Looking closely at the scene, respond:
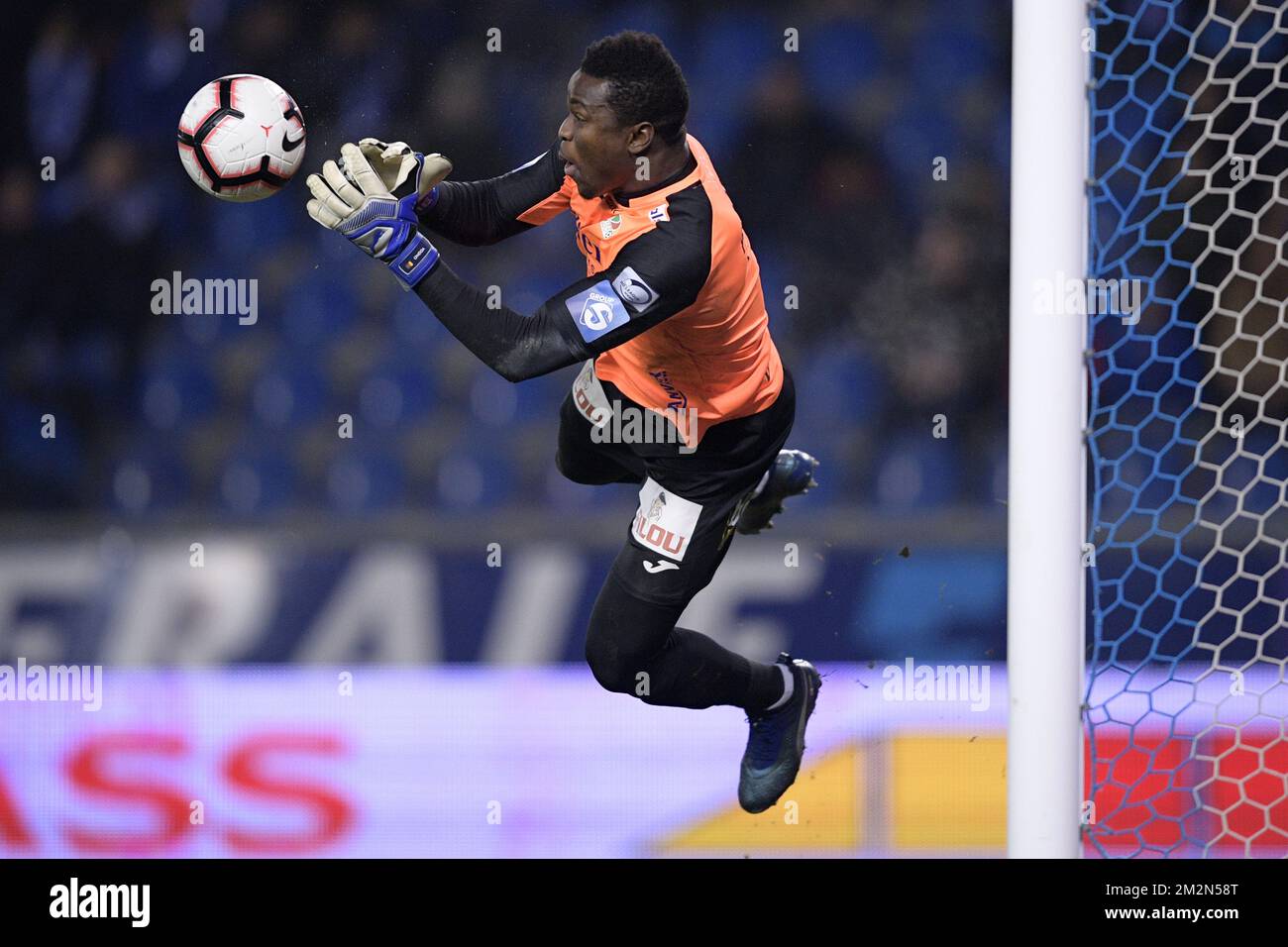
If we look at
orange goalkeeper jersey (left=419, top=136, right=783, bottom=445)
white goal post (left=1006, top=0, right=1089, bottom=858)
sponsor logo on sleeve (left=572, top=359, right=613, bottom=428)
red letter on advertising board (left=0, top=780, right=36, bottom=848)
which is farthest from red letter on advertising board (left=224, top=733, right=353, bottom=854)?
white goal post (left=1006, top=0, right=1089, bottom=858)

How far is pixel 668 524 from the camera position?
3.02 meters

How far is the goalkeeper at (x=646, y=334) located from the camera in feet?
8.58

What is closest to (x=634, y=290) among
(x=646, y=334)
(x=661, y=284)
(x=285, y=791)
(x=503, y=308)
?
(x=661, y=284)

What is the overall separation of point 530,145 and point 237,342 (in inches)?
46.1

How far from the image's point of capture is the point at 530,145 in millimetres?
4902

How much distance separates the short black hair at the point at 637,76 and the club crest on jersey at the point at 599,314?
33 centimetres

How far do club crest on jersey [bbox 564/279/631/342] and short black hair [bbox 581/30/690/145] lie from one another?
0.33 meters

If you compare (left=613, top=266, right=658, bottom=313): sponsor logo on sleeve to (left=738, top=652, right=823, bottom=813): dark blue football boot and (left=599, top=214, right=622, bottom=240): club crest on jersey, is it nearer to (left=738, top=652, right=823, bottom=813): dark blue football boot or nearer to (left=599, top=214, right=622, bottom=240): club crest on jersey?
(left=599, top=214, right=622, bottom=240): club crest on jersey

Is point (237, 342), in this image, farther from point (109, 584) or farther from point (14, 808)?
point (14, 808)

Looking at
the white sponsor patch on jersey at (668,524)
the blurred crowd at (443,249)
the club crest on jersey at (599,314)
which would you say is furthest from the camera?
the blurred crowd at (443,249)

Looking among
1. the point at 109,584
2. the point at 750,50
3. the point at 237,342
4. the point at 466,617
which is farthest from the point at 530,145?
the point at 109,584

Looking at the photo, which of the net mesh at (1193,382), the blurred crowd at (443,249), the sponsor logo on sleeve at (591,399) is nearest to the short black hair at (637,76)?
the sponsor logo on sleeve at (591,399)

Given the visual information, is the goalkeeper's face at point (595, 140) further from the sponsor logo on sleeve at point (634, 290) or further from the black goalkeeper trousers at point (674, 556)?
the black goalkeeper trousers at point (674, 556)

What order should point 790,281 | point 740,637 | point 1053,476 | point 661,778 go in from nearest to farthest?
point 1053,476
point 661,778
point 740,637
point 790,281
